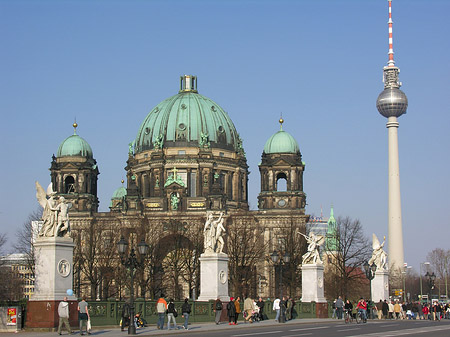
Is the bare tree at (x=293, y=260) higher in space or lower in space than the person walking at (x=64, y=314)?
higher

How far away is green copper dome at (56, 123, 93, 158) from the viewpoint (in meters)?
134

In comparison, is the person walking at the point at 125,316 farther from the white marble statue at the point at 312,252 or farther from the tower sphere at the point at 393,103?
the tower sphere at the point at 393,103

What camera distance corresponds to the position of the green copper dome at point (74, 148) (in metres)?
134

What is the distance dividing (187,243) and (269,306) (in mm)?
38636

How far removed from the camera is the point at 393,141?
580 ft

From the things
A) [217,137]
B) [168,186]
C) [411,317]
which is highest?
[217,137]

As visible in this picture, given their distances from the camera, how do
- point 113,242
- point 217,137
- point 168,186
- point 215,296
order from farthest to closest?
point 217,137 → point 168,186 → point 113,242 → point 215,296

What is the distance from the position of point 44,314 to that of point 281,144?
93.8 m

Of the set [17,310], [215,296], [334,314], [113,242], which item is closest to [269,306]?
[334,314]

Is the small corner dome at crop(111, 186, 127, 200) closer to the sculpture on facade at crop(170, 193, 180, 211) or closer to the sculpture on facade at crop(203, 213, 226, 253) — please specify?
the sculpture on facade at crop(170, 193, 180, 211)

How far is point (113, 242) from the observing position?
3740 inches

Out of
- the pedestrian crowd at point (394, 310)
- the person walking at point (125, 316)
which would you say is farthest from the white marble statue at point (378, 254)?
the person walking at point (125, 316)

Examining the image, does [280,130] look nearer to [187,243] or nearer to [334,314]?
[187,243]

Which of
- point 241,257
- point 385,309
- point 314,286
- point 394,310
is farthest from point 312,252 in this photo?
point 241,257
